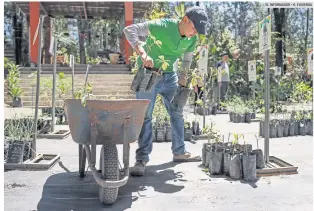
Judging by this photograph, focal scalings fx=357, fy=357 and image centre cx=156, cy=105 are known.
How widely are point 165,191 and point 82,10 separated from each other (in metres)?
12.4

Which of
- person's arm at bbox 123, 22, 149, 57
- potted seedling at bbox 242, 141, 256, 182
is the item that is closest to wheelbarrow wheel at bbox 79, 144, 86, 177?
person's arm at bbox 123, 22, 149, 57

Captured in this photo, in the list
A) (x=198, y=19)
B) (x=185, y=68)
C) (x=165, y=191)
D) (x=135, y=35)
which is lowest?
(x=165, y=191)

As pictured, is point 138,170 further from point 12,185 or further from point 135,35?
point 135,35

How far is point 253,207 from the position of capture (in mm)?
2170

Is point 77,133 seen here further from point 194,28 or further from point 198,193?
point 194,28

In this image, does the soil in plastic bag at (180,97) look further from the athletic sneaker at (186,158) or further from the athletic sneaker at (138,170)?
the athletic sneaker at (138,170)

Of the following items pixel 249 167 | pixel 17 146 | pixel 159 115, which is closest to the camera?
pixel 249 167

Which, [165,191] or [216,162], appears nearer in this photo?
[165,191]

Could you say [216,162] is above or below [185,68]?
below

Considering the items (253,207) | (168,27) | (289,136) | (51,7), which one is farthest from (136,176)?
(51,7)

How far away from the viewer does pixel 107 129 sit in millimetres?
2262

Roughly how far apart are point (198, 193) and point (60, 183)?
3.41 feet

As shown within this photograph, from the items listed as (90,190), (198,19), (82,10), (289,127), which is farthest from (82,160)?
(82,10)

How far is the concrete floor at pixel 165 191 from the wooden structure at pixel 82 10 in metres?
9.29
